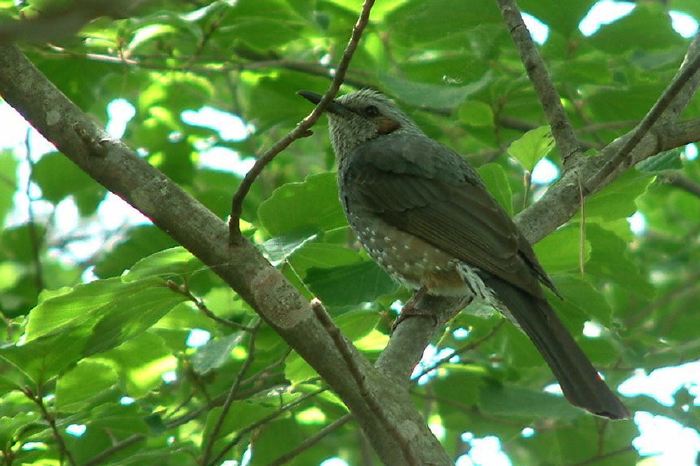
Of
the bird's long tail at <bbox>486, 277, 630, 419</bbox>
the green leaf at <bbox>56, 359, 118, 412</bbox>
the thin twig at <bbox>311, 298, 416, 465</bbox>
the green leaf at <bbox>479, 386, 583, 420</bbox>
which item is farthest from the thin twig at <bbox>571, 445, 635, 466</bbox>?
the green leaf at <bbox>56, 359, 118, 412</bbox>

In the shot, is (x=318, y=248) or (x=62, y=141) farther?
(x=318, y=248)

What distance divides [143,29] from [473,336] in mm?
2254

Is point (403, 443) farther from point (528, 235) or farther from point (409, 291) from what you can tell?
point (409, 291)

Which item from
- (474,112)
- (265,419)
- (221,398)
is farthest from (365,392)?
(474,112)

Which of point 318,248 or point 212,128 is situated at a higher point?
point 212,128

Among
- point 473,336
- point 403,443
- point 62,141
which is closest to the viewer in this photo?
point 403,443

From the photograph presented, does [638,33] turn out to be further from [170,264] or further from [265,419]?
[170,264]

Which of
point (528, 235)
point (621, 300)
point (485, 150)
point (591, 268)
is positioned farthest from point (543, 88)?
point (621, 300)

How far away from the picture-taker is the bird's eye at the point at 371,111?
5652 millimetres

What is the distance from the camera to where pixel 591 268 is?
15.0 feet

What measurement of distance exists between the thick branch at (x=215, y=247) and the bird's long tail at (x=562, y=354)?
835 mm

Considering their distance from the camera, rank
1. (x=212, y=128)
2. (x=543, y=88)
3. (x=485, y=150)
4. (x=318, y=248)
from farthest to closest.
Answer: (x=212, y=128) → (x=485, y=150) → (x=543, y=88) → (x=318, y=248)

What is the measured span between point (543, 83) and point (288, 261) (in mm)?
1417

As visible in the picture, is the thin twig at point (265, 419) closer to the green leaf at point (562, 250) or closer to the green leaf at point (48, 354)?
the green leaf at point (48, 354)
